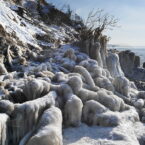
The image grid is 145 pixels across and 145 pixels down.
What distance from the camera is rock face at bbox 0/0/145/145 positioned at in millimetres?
8742

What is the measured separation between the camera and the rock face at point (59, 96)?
28.7 ft

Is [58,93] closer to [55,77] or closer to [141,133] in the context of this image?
[55,77]

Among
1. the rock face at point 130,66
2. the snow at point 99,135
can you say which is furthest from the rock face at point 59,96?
the rock face at point 130,66

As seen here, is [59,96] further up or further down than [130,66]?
further up

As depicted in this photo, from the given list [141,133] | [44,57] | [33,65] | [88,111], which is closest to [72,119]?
[88,111]

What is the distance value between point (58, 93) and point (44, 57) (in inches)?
188

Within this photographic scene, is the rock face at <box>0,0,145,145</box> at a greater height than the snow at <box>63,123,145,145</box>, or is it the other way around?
the rock face at <box>0,0,145,145</box>

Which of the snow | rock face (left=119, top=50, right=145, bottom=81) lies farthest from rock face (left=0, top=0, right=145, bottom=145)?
rock face (left=119, top=50, right=145, bottom=81)

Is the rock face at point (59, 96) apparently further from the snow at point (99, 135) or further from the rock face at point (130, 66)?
the rock face at point (130, 66)

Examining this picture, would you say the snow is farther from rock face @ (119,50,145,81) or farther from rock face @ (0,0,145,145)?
rock face @ (119,50,145,81)

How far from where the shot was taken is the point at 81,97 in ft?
37.1

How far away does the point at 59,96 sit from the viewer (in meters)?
10.9

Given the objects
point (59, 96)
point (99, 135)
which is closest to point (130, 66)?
point (59, 96)

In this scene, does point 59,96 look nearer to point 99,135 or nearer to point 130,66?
point 99,135
